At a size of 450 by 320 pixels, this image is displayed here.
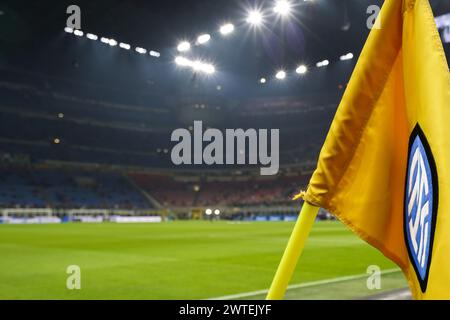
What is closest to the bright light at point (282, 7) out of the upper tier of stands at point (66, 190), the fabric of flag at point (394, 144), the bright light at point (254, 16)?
the bright light at point (254, 16)

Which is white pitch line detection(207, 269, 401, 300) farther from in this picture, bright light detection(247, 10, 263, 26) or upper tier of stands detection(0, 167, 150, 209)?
upper tier of stands detection(0, 167, 150, 209)

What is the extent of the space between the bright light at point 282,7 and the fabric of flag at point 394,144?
91.5ft

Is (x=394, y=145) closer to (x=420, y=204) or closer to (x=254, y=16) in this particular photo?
(x=420, y=204)

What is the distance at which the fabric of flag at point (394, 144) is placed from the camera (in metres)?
1.67

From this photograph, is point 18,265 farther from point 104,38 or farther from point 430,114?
point 104,38

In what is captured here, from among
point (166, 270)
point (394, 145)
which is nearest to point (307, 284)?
point (166, 270)

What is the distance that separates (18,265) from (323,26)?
1081 inches

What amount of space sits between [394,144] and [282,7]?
28547 mm

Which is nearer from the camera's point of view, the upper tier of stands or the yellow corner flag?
the yellow corner flag

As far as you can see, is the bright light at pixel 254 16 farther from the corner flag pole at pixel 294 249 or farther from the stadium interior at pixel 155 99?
the corner flag pole at pixel 294 249

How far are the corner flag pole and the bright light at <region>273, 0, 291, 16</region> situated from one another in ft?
92.6

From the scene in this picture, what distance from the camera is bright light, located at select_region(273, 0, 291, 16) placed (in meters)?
28.2

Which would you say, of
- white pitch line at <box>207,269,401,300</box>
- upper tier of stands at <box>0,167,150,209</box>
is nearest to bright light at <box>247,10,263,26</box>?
white pitch line at <box>207,269,401,300</box>

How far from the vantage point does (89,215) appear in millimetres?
44062
